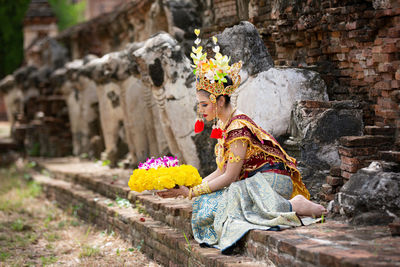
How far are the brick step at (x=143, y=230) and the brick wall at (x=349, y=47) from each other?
215 centimetres

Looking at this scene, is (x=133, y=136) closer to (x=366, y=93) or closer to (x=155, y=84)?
(x=155, y=84)

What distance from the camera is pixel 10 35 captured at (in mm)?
26703

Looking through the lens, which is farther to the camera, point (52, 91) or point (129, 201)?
point (52, 91)

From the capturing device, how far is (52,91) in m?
16.2

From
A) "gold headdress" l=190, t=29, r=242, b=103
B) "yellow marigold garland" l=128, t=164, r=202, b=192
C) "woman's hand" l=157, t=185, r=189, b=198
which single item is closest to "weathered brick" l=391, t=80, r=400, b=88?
"gold headdress" l=190, t=29, r=242, b=103

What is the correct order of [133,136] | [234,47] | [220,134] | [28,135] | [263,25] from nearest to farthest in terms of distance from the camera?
[220,134]
[234,47]
[263,25]
[133,136]
[28,135]

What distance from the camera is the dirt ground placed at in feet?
20.1

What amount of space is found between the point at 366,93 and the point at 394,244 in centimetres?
261

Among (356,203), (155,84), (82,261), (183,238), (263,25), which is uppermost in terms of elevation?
(263,25)

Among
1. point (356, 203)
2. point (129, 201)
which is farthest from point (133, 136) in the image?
A: point (356, 203)

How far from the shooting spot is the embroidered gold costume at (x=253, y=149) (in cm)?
459

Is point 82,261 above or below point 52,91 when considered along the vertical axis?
below

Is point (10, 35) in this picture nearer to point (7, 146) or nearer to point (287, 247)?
point (7, 146)

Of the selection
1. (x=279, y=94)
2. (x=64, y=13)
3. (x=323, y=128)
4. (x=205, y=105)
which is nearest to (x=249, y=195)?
(x=205, y=105)
